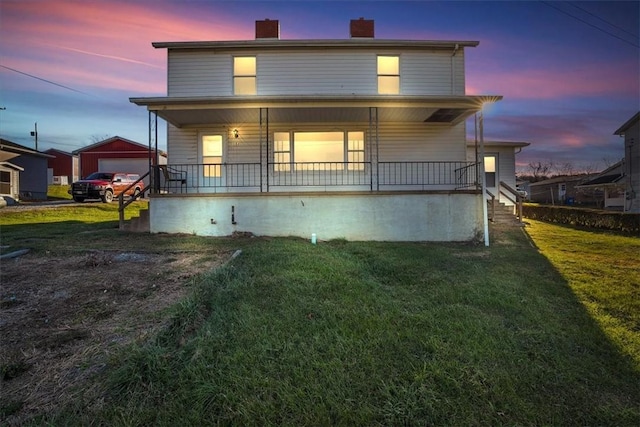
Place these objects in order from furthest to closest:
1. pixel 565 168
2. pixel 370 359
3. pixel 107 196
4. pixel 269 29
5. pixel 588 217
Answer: pixel 565 168 → pixel 107 196 → pixel 588 217 → pixel 269 29 → pixel 370 359

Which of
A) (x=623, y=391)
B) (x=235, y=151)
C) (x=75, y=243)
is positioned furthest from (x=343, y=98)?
(x=623, y=391)

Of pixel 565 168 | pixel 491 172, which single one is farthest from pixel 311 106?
pixel 565 168

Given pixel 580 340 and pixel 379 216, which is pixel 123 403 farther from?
pixel 379 216

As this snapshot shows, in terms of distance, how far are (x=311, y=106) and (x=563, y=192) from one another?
40.4 metres

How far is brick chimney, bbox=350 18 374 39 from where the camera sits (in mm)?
13164

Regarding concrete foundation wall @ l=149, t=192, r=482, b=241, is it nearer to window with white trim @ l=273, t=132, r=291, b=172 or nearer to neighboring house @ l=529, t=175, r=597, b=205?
window with white trim @ l=273, t=132, r=291, b=172

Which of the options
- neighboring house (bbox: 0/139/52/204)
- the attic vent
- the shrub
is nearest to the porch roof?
the attic vent

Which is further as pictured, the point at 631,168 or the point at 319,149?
the point at 631,168

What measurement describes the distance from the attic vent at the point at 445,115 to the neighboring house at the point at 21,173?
2284 centimetres

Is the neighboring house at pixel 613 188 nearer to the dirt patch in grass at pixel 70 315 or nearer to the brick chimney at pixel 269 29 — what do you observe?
the brick chimney at pixel 269 29

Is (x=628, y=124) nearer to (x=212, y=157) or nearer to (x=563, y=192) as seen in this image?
(x=563, y=192)

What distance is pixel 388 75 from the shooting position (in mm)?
12180

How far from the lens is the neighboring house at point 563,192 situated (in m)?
35.6

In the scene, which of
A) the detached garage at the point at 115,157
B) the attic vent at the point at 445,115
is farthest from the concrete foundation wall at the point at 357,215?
the detached garage at the point at 115,157
